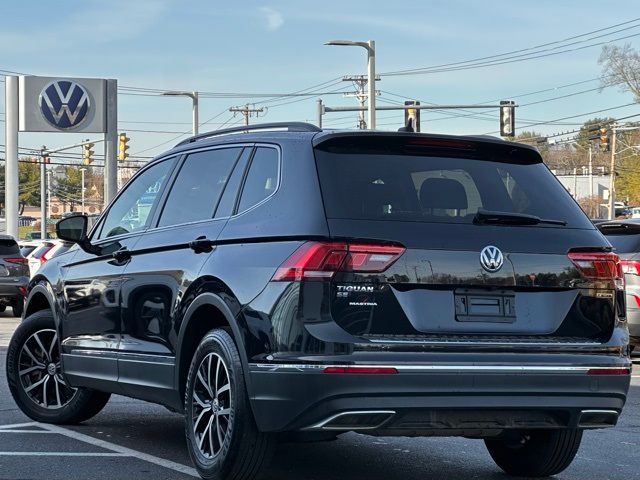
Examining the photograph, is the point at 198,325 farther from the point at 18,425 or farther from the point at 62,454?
the point at 18,425

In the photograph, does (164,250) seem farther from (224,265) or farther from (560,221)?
(560,221)

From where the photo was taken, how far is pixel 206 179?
23.4 feet

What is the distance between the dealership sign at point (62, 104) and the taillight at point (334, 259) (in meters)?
41.6

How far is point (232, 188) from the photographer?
22.2 feet

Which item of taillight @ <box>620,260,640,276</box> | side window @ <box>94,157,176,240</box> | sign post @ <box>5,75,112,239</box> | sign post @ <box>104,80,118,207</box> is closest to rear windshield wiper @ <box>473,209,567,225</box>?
side window @ <box>94,157,176,240</box>

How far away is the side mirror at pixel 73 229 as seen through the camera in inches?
327

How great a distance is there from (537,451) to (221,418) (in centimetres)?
184

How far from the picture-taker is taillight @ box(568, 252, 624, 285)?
6.16m

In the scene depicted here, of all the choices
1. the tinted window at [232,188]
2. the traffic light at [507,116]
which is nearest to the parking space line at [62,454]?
the tinted window at [232,188]

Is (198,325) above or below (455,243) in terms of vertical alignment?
below

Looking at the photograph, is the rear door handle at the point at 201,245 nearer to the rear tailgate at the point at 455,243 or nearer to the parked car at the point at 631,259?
the rear tailgate at the point at 455,243

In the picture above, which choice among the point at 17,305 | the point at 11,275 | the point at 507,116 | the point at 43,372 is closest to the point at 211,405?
the point at 43,372

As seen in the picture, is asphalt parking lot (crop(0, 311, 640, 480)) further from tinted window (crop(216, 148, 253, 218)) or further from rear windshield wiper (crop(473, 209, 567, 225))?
rear windshield wiper (crop(473, 209, 567, 225))

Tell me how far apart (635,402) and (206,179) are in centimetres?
511
